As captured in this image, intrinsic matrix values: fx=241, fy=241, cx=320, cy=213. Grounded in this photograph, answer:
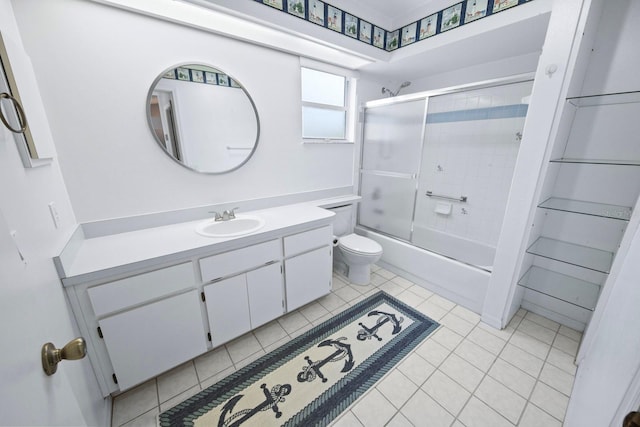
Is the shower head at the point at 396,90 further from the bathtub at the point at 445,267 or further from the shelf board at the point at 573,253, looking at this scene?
the shelf board at the point at 573,253

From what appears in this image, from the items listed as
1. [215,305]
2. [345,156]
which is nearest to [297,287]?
[215,305]

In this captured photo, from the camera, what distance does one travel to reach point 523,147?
5.08 ft

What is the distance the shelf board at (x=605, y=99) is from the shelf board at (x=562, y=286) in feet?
4.06

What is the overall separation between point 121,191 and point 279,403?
159 cm

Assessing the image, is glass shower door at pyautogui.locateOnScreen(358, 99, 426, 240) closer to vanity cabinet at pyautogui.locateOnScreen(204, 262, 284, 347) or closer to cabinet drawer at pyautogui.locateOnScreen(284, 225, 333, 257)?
cabinet drawer at pyautogui.locateOnScreen(284, 225, 333, 257)

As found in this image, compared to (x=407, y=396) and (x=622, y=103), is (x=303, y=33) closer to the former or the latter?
(x=622, y=103)

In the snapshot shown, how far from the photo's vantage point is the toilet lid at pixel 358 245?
90.0 inches

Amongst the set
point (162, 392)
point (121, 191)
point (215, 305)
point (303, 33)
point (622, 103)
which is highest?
point (303, 33)

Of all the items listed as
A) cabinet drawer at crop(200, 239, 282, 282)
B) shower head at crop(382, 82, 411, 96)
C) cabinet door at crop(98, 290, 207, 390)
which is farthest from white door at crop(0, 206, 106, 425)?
shower head at crop(382, 82, 411, 96)

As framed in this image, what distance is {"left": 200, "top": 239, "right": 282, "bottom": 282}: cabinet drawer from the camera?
1.43 meters

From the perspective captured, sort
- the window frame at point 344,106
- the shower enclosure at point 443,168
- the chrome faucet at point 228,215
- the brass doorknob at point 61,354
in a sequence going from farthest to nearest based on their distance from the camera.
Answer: the shower enclosure at point 443,168, the window frame at point 344,106, the chrome faucet at point 228,215, the brass doorknob at point 61,354

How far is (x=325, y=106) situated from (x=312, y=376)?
90.1 inches

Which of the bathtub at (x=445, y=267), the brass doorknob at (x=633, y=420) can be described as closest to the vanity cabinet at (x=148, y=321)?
the brass doorknob at (x=633, y=420)

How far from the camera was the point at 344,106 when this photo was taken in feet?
8.58
